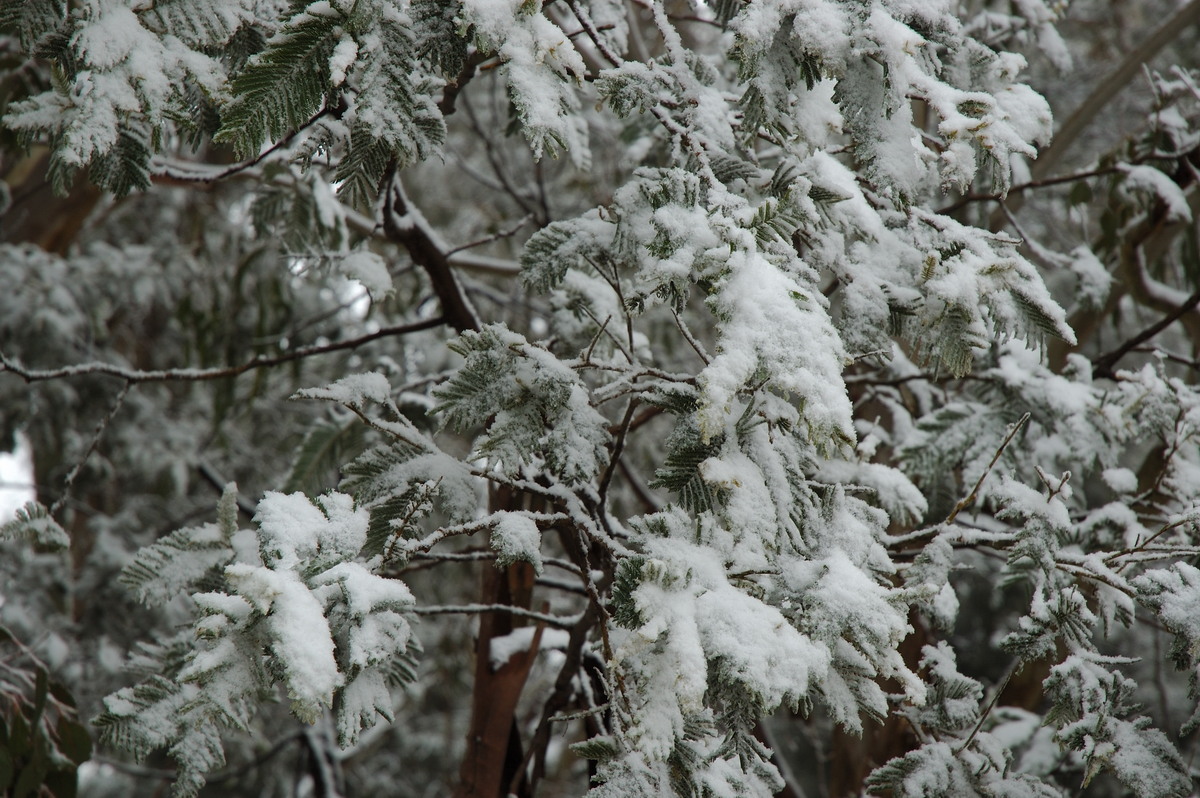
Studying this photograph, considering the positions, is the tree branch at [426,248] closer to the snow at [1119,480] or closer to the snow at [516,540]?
the snow at [516,540]

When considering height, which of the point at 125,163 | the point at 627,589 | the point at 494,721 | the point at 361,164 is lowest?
the point at 494,721

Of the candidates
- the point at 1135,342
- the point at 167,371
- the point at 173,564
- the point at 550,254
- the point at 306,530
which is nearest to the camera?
the point at 306,530

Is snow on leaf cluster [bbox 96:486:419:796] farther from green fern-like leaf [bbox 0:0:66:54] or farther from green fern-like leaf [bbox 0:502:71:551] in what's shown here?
green fern-like leaf [bbox 0:0:66:54]

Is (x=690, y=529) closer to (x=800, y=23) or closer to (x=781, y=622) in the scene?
(x=781, y=622)

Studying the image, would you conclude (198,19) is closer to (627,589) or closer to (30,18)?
(30,18)

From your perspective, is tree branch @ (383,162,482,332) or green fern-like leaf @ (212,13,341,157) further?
tree branch @ (383,162,482,332)

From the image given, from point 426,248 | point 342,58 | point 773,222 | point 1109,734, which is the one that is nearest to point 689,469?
point 773,222

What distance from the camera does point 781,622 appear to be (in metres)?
0.92

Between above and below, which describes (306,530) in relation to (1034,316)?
below

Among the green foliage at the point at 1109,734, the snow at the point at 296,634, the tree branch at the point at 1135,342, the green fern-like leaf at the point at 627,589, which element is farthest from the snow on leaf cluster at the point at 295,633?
the tree branch at the point at 1135,342

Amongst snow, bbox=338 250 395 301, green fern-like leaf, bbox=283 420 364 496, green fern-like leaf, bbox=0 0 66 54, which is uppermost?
green fern-like leaf, bbox=0 0 66 54

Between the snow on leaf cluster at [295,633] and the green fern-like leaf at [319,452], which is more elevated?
the snow on leaf cluster at [295,633]

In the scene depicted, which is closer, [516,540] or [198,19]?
[516,540]

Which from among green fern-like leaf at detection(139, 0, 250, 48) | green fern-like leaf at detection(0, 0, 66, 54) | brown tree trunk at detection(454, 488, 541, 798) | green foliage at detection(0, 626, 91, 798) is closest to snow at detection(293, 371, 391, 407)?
brown tree trunk at detection(454, 488, 541, 798)
